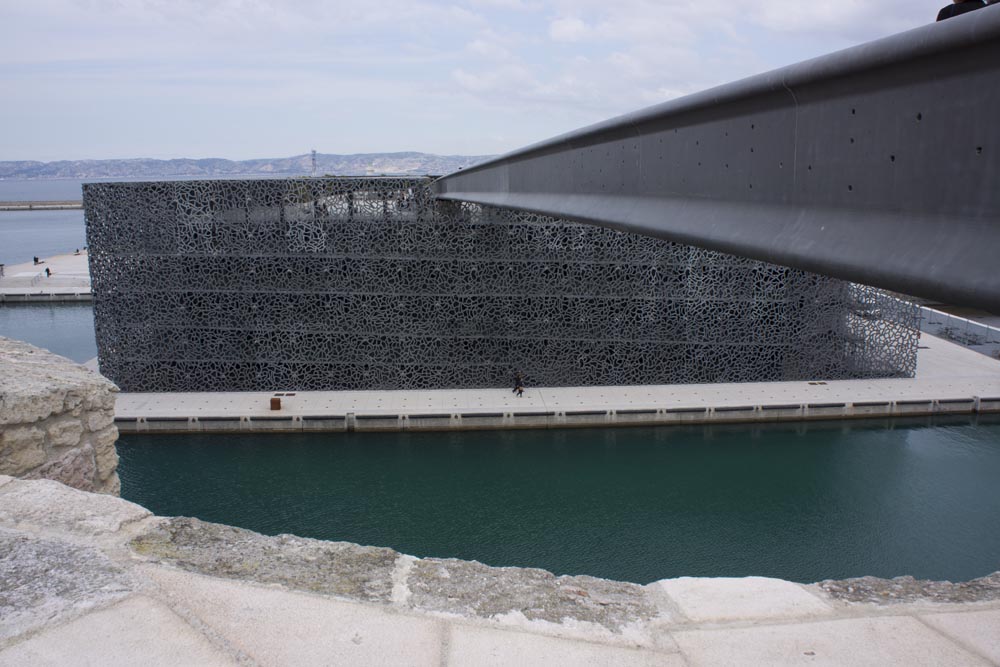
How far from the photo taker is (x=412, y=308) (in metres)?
15.4

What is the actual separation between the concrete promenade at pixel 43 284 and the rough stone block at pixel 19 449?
2463 centimetres

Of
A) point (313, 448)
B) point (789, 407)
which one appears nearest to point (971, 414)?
point (789, 407)

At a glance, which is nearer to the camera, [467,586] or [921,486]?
[467,586]

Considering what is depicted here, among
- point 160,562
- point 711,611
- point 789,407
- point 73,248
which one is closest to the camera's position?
point 160,562

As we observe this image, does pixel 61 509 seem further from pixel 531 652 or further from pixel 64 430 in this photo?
pixel 531 652

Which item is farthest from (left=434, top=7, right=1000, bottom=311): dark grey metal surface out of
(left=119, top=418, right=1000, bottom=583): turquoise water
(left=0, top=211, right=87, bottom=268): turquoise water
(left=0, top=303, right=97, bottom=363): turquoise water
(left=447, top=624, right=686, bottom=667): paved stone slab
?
(left=0, top=211, right=87, bottom=268): turquoise water

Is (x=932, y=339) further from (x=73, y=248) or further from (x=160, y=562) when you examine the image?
(x=73, y=248)

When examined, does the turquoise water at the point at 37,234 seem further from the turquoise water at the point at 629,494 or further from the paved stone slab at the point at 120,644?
the paved stone slab at the point at 120,644

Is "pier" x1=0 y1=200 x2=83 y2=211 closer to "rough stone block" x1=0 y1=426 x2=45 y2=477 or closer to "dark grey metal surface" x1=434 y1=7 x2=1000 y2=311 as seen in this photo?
"rough stone block" x1=0 y1=426 x2=45 y2=477

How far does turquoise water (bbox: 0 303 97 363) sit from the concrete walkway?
61.4 ft

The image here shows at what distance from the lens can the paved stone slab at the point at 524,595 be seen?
7.52 ft

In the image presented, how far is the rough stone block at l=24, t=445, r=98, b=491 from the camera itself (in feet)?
10.7

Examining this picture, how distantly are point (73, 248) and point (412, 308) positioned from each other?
147 feet

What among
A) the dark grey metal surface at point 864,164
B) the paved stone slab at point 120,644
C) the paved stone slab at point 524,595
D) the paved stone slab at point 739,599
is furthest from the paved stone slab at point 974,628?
the paved stone slab at point 120,644
